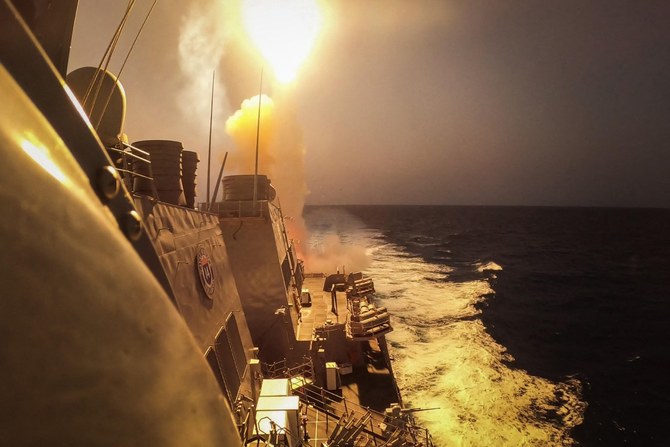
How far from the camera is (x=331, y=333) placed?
17203 mm

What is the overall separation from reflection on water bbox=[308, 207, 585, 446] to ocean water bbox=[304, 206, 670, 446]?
81 mm

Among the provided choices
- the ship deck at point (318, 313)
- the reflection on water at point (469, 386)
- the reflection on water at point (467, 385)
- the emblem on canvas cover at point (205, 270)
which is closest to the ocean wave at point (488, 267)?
the reflection on water at point (467, 385)

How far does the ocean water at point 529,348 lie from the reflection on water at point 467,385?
0.08 meters

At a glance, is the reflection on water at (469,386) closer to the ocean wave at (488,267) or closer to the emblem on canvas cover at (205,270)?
the emblem on canvas cover at (205,270)

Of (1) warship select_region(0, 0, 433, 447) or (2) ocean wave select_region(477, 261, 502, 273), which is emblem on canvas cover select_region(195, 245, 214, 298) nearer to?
(1) warship select_region(0, 0, 433, 447)

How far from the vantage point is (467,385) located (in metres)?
21.0

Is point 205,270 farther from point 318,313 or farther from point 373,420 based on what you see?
point 318,313

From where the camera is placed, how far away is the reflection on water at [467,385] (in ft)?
56.5

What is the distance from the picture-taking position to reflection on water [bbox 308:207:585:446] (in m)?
17.2

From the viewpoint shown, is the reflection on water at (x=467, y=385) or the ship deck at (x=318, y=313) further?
the ship deck at (x=318, y=313)

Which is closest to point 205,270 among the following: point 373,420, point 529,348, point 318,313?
point 373,420

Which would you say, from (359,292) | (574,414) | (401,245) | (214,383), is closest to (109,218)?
(214,383)

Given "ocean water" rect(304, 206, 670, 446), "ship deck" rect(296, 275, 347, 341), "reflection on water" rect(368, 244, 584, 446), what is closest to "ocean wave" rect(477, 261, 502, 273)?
"ocean water" rect(304, 206, 670, 446)

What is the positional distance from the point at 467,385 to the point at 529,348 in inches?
427
